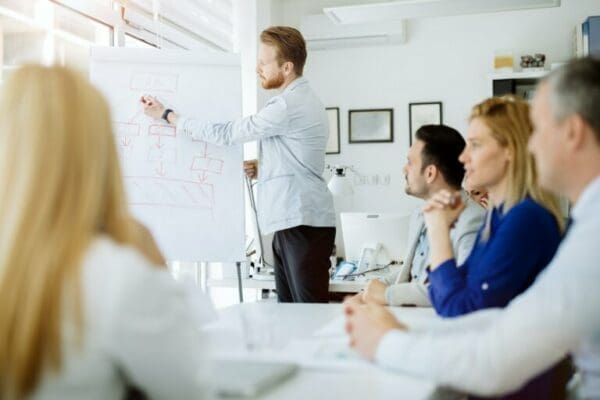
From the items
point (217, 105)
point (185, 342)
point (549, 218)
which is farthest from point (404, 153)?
point (185, 342)

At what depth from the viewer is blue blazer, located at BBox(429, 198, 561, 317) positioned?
1626mm

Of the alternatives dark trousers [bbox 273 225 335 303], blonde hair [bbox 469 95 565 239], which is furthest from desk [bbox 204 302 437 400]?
dark trousers [bbox 273 225 335 303]

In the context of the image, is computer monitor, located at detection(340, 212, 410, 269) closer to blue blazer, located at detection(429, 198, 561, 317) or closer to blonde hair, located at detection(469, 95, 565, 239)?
blonde hair, located at detection(469, 95, 565, 239)

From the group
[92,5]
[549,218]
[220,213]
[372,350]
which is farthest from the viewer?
[92,5]

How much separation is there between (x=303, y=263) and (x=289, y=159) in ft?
1.51

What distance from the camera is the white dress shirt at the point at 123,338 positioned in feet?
3.01

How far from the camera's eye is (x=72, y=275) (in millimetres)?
924

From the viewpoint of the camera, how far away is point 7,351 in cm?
93

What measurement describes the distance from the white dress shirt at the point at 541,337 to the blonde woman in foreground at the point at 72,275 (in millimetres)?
424

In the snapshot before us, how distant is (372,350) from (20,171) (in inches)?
27.4

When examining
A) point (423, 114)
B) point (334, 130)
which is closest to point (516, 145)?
point (423, 114)

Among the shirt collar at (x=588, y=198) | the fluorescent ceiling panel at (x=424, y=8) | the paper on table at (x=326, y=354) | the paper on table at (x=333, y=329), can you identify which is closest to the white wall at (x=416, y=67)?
the fluorescent ceiling panel at (x=424, y=8)

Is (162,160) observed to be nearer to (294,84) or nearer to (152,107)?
(152,107)

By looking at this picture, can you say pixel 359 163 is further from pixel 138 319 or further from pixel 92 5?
pixel 138 319
